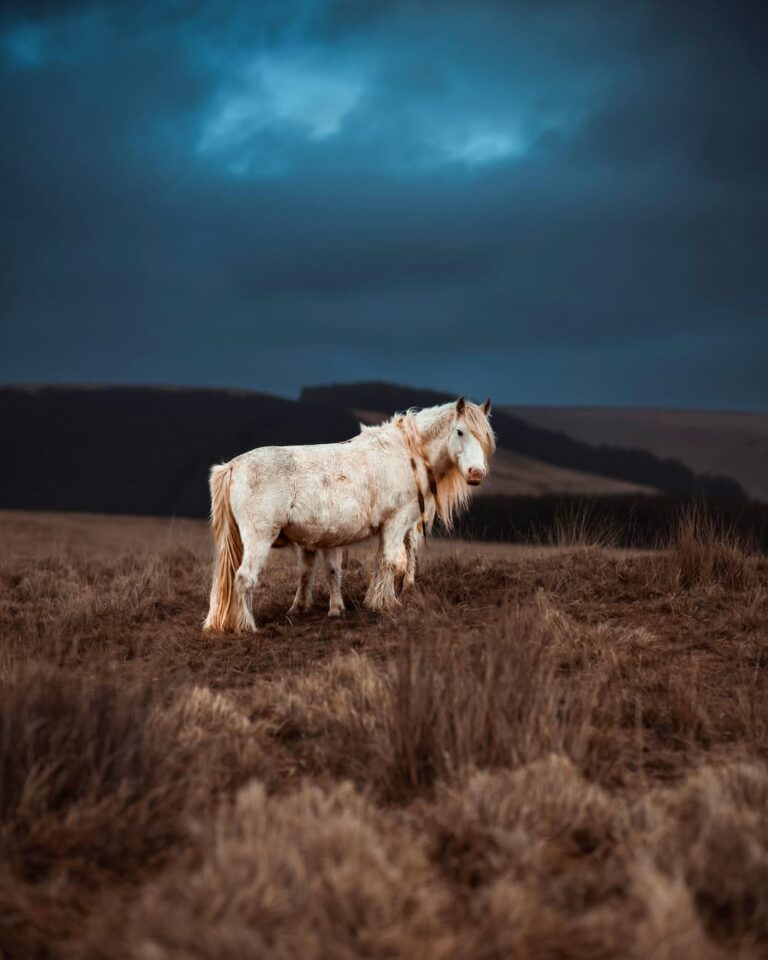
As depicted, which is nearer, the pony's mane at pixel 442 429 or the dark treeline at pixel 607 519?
the pony's mane at pixel 442 429

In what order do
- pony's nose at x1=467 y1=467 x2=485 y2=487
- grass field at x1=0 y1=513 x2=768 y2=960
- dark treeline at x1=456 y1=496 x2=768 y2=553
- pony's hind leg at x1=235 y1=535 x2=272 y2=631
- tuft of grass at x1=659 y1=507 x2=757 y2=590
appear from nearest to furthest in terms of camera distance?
grass field at x1=0 y1=513 x2=768 y2=960 < pony's hind leg at x1=235 y1=535 x2=272 y2=631 < pony's nose at x1=467 y1=467 x2=485 y2=487 < tuft of grass at x1=659 y1=507 x2=757 y2=590 < dark treeline at x1=456 y1=496 x2=768 y2=553

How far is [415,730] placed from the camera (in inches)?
175

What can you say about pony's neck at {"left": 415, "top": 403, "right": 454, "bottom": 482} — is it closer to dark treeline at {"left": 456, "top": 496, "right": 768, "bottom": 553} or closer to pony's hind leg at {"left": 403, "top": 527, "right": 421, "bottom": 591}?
pony's hind leg at {"left": 403, "top": 527, "right": 421, "bottom": 591}

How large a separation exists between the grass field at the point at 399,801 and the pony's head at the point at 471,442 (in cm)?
193

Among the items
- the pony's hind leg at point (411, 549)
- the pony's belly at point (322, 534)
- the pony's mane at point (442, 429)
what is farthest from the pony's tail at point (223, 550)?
the pony's hind leg at point (411, 549)

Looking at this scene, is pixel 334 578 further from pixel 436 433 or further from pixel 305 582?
pixel 436 433

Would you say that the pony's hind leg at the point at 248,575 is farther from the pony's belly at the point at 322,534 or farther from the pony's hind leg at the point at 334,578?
the pony's hind leg at the point at 334,578

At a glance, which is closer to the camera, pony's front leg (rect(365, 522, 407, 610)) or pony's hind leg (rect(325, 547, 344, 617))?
pony's front leg (rect(365, 522, 407, 610))

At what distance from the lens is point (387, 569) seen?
8.77m

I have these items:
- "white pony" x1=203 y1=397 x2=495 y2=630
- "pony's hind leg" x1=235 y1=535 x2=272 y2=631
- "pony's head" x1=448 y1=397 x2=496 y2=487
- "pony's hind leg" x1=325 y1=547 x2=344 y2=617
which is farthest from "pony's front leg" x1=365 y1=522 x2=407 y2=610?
"pony's hind leg" x1=235 y1=535 x2=272 y2=631

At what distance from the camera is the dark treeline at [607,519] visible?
Answer: 1136cm

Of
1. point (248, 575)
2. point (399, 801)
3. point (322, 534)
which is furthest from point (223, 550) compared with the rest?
point (399, 801)

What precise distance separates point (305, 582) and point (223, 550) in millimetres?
1319

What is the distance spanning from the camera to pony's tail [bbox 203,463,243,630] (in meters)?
8.23
